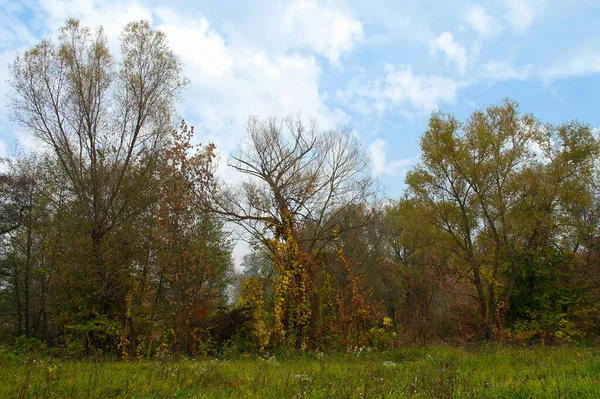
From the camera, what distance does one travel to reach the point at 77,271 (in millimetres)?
13953

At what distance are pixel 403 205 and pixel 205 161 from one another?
10439 millimetres

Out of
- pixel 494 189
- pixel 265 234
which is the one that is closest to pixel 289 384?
pixel 265 234

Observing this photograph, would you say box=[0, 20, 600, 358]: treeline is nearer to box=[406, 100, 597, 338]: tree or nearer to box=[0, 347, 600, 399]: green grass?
box=[406, 100, 597, 338]: tree

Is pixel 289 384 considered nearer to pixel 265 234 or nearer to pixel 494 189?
pixel 265 234

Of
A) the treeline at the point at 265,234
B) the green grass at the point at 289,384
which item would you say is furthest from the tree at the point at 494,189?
the green grass at the point at 289,384

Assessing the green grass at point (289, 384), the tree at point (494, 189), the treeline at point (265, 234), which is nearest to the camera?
the green grass at point (289, 384)

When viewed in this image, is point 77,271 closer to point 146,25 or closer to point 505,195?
point 146,25

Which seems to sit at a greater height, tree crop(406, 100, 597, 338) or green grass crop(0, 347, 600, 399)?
tree crop(406, 100, 597, 338)

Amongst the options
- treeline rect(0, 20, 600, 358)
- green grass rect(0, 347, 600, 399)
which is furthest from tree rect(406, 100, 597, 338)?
green grass rect(0, 347, 600, 399)

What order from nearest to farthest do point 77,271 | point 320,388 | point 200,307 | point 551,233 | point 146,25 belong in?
1. point 320,388
2. point 200,307
3. point 77,271
4. point 146,25
5. point 551,233

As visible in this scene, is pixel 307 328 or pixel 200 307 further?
pixel 307 328

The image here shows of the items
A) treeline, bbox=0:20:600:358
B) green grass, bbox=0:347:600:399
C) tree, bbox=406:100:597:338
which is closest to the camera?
green grass, bbox=0:347:600:399

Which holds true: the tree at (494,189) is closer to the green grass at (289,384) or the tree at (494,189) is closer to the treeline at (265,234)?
the treeline at (265,234)

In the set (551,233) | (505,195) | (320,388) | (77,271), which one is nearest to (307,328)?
(77,271)
